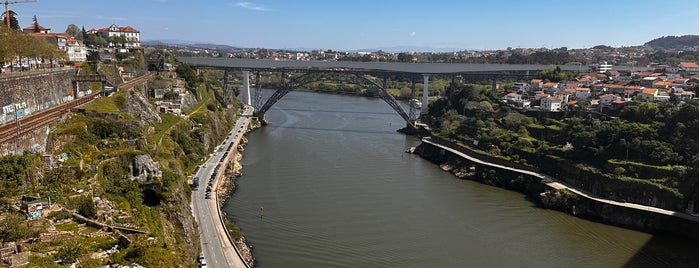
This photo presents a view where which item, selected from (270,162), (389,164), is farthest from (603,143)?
(270,162)

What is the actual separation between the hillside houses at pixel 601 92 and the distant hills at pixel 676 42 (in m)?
75.0

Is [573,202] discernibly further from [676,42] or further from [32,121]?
[676,42]

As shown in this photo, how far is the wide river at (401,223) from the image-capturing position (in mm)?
13438

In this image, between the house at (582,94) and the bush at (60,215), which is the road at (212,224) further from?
the house at (582,94)

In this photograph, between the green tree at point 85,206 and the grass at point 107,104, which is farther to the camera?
the grass at point 107,104

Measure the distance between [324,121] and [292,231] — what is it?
20.7 meters

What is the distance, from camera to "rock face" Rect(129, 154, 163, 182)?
45.1 feet

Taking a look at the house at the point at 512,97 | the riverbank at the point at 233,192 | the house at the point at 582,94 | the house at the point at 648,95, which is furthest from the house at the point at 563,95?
the riverbank at the point at 233,192

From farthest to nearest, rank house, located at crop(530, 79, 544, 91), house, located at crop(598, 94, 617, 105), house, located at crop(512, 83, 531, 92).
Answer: house, located at crop(512, 83, 531, 92), house, located at crop(530, 79, 544, 91), house, located at crop(598, 94, 617, 105)

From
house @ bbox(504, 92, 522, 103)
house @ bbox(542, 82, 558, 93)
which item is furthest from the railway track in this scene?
house @ bbox(542, 82, 558, 93)

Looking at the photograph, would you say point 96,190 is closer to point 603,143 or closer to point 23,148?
point 23,148

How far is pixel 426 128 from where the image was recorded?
3062 centimetres

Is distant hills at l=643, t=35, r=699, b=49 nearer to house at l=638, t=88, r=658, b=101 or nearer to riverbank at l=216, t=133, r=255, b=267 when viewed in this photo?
house at l=638, t=88, r=658, b=101

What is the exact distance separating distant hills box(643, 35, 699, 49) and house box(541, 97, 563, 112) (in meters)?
85.2
